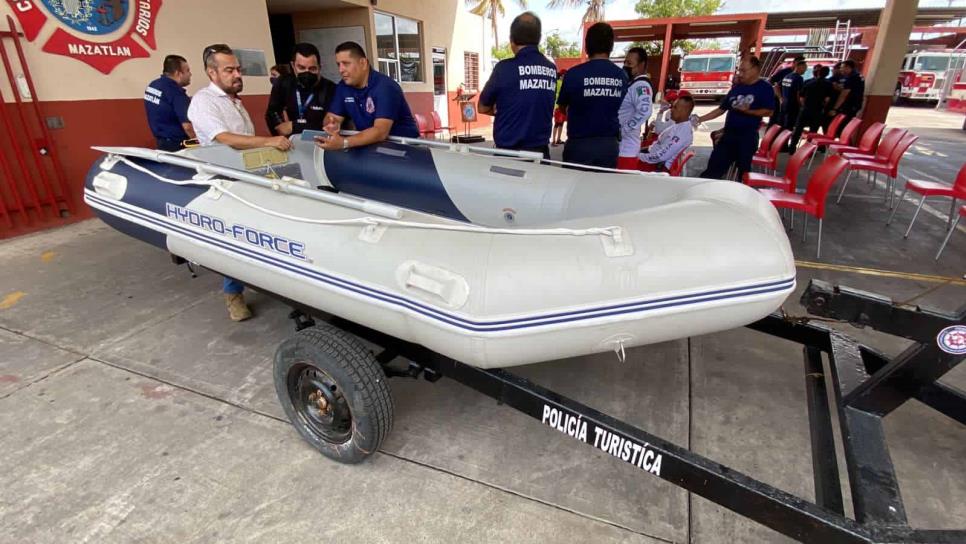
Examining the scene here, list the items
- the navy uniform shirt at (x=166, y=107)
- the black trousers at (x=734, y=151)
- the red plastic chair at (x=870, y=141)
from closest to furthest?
the navy uniform shirt at (x=166, y=107)
the black trousers at (x=734, y=151)
the red plastic chair at (x=870, y=141)

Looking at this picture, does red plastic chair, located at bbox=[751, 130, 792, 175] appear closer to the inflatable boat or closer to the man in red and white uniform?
the man in red and white uniform

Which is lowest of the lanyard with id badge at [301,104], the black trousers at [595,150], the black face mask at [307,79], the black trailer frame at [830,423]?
the black trailer frame at [830,423]

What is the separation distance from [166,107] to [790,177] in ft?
17.4

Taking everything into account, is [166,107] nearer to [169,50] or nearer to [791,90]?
[169,50]

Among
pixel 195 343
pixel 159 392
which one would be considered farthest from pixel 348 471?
pixel 195 343

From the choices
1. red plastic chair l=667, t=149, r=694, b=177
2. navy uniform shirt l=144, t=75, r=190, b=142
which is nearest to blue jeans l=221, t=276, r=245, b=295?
navy uniform shirt l=144, t=75, r=190, b=142

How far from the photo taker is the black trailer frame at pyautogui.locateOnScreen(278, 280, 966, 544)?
1.23 metres

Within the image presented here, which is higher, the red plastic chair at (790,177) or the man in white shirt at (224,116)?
the man in white shirt at (224,116)

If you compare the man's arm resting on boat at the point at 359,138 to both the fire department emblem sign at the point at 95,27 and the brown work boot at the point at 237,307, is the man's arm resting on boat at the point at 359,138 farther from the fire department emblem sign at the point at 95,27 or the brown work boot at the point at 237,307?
the fire department emblem sign at the point at 95,27

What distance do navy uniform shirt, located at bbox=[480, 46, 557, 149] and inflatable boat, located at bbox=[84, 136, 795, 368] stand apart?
1092 mm

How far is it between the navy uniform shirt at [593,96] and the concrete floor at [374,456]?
1600mm

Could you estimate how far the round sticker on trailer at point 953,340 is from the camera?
1426 mm

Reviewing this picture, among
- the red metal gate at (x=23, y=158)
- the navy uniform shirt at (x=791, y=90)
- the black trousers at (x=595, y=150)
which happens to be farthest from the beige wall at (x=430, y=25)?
the navy uniform shirt at (x=791, y=90)

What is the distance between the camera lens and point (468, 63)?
13125mm
